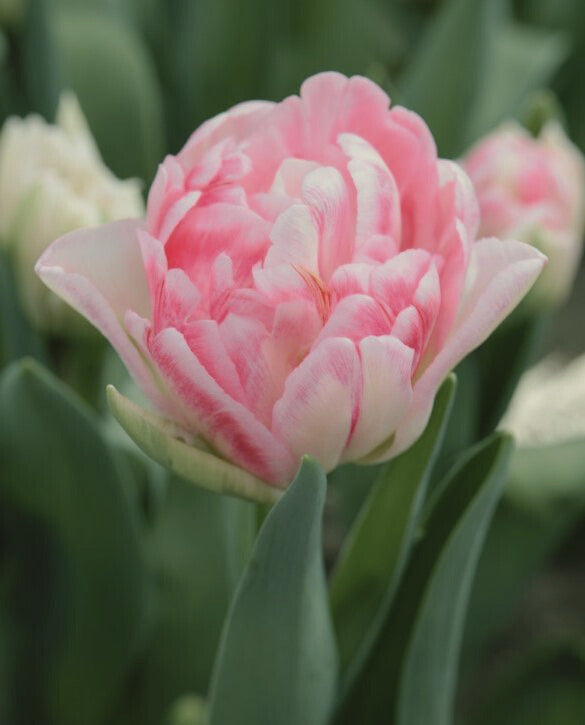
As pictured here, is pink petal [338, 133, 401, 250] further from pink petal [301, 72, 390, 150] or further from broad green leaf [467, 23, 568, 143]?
broad green leaf [467, 23, 568, 143]

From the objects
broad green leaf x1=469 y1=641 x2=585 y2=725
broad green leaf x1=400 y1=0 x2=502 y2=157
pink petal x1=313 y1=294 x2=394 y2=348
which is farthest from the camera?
broad green leaf x1=400 y1=0 x2=502 y2=157

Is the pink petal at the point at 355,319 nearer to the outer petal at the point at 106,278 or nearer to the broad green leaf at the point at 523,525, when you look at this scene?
the outer petal at the point at 106,278

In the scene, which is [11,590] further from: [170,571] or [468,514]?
[468,514]

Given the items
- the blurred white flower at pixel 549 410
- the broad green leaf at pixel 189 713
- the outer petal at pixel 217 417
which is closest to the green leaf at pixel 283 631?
the outer petal at pixel 217 417

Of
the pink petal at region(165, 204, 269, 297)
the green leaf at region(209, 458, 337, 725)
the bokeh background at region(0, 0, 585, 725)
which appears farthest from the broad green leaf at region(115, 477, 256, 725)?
the pink petal at region(165, 204, 269, 297)

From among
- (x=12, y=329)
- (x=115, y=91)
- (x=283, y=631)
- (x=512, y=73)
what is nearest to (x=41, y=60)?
(x=115, y=91)

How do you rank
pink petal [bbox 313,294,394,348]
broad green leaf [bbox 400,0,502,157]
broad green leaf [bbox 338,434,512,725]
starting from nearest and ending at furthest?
pink petal [bbox 313,294,394,348] → broad green leaf [bbox 338,434,512,725] → broad green leaf [bbox 400,0,502,157]
